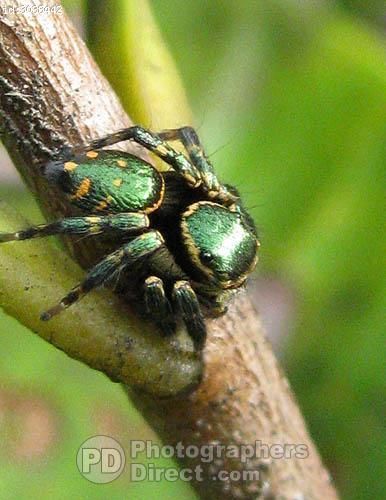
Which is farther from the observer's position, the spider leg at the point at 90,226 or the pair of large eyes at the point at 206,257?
the pair of large eyes at the point at 206,257

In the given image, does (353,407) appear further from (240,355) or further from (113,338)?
(113,338)

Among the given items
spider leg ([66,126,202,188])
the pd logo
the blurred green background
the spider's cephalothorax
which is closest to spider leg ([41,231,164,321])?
the spider's cephalothorax

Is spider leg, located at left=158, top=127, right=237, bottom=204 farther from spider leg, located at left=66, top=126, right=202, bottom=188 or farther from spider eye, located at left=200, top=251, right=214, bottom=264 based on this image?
spider eye, located at left=200, top=251, right=214, bottom=264

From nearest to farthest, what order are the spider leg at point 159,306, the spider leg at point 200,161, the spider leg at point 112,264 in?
the spider leg at point 112,264 → the spider leg at point 159,306 → the spider leg at point 200,161

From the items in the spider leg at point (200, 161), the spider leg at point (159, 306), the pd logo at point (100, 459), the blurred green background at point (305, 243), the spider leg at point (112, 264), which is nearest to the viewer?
the spider leg at point (112, 264)

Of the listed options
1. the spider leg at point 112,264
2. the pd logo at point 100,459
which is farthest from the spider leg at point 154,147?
the pd logo at point 100,459

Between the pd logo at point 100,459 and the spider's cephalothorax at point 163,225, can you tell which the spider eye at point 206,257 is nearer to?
the spider's cephalothorax at point 163,225
